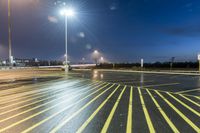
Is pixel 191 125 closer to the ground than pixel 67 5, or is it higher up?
closer to the ground

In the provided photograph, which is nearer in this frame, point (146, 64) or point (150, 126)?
point (150, 126)

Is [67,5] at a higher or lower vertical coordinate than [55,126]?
higher

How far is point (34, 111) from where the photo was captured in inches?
284

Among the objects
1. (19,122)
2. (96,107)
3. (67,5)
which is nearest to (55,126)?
(19,122)

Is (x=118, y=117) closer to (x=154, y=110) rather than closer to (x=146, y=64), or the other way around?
(x=154, y=110)

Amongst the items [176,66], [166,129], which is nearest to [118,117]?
[166,129]

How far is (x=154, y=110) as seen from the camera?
281 inches

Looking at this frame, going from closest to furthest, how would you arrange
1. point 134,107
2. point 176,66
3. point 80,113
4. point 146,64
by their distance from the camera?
point 80,113 → point 134,107 → point 176,66 → point 146,64

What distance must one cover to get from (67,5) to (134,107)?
Answer: 69.1 ft

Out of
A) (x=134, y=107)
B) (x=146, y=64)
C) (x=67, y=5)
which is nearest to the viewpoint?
(x=134, y=107)

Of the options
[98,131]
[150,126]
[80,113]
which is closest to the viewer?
[98,131]

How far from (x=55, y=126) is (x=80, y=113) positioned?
1.44m

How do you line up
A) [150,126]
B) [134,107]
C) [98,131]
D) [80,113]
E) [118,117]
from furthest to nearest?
[134,107], [80,113], [118,117], [150,126], [98,131]

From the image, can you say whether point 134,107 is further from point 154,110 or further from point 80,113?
point 80,113
